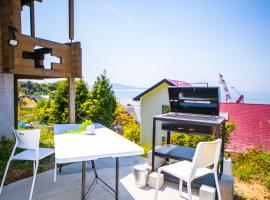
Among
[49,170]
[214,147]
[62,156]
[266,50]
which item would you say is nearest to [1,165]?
[49,170]

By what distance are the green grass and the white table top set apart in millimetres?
2685

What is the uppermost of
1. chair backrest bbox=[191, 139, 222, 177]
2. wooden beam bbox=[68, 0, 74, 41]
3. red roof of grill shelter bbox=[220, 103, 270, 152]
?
wooden beam bbox=[68, 0, 74, 41]

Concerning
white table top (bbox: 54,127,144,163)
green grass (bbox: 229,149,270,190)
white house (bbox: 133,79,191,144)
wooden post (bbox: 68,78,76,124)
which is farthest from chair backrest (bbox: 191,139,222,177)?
white house (bbox: 133,79,191,144)

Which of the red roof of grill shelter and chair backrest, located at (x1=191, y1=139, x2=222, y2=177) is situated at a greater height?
chair backrest, located at (x1=191, y1=139, x2=222, y2=177)

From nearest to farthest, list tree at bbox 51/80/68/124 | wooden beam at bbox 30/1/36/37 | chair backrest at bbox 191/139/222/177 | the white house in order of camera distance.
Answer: chair backrest at bbox 191/139/222/177 < wooden beam at bbox 30/1/36/37 < tree at bbox 51/80/68/124 < the white house

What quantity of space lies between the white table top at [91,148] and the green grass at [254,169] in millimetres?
2685

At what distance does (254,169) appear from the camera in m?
4.14

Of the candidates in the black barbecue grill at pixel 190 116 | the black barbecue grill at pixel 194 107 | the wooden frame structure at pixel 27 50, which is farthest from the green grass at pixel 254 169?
the wooden frame structure at pixel 27 50

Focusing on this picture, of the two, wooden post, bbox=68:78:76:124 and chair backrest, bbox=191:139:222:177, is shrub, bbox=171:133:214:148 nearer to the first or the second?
wooden post, bbox=68:78:76:124

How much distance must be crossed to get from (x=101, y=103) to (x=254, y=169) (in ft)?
30.6

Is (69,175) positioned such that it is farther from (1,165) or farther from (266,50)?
(266,50)

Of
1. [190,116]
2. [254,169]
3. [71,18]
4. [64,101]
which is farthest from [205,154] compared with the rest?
[64,101]

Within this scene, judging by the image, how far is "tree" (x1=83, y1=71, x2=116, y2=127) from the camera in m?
12.0

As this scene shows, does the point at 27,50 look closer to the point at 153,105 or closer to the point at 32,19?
the point at 32,19
